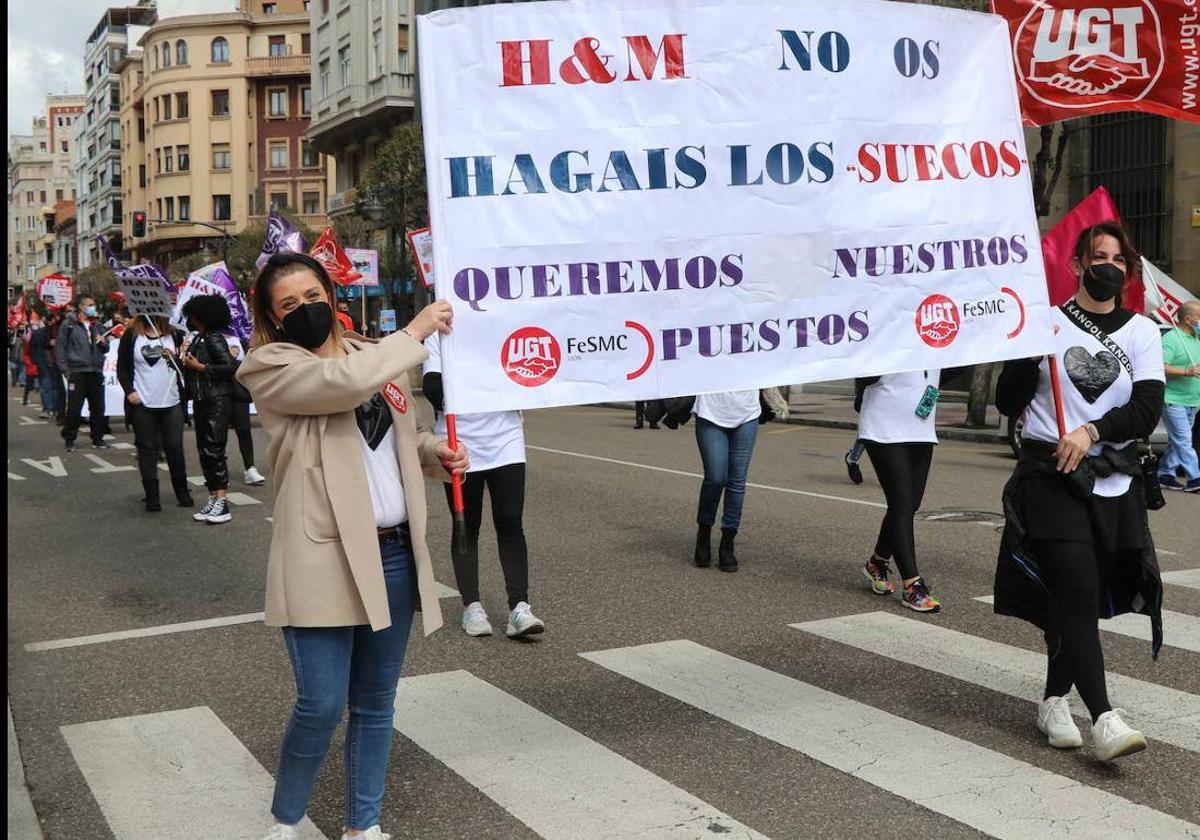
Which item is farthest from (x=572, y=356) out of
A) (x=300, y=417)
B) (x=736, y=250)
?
(x=300, y=417)

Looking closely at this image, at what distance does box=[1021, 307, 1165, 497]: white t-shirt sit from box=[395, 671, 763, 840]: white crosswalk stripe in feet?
5.75

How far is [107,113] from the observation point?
110m

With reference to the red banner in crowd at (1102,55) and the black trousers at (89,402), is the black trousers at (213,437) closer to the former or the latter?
the black trousers at (89,402)

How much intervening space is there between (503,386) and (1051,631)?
2.10m

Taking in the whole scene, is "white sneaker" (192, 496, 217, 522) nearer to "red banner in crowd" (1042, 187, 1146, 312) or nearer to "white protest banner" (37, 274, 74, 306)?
"red banner in crowd" (1042, 187, 1146, 312)

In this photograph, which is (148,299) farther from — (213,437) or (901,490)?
(901,490)

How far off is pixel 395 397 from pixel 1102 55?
9.64 feet

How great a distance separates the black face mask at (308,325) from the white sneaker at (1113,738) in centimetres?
280

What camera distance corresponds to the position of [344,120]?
61.2 meters

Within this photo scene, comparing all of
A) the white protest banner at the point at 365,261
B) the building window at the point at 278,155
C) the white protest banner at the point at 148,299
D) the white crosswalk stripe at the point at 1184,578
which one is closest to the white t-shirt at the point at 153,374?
the white protest banner at the point at 148,299

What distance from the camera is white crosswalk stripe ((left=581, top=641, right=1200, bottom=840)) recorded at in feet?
13.2

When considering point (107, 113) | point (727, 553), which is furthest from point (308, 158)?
point (727, 553)

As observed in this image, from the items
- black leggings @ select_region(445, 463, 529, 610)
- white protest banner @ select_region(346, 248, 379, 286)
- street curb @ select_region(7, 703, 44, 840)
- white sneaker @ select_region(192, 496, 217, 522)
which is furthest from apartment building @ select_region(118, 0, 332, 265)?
street curb @ select_region(7, 703, 44, 840)

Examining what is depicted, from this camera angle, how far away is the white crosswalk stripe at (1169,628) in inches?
247
